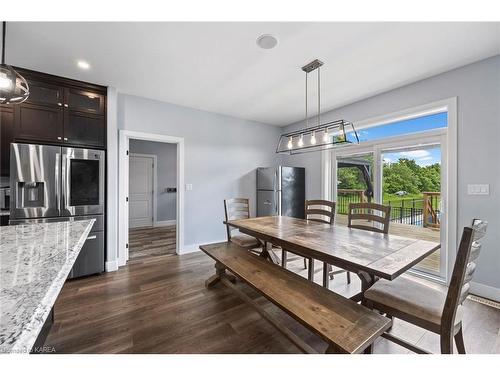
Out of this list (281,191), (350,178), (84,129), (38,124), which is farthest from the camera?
(281,191)

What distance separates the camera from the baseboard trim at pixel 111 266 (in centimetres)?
296

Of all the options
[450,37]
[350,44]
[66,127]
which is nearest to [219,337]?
[350,44]

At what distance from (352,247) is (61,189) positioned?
11.0 feet

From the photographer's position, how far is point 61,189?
8.70ft

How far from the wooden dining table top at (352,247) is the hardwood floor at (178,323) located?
2.41 feet

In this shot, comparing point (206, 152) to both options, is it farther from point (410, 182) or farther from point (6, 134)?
point (410, 182)

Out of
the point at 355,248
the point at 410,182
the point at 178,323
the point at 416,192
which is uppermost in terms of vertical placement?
the point at 410,182

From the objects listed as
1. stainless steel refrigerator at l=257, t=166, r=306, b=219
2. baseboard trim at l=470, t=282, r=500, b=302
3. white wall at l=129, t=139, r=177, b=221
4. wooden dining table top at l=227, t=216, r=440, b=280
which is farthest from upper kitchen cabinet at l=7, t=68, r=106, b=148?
baseboard trim at l=470, t=282, r=500, b=302

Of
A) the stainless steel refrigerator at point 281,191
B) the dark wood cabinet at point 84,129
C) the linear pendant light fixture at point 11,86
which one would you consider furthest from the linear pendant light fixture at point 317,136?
the dark wood cabinet at point 84,129

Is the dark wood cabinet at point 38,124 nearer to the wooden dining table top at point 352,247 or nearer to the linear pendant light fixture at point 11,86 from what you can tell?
the linear pendant light fixture at point 11,86

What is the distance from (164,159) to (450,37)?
610 cm

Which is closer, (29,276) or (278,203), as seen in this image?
(29,276)

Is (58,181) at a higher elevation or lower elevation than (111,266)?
higher

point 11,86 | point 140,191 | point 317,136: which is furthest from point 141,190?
point 317,136
